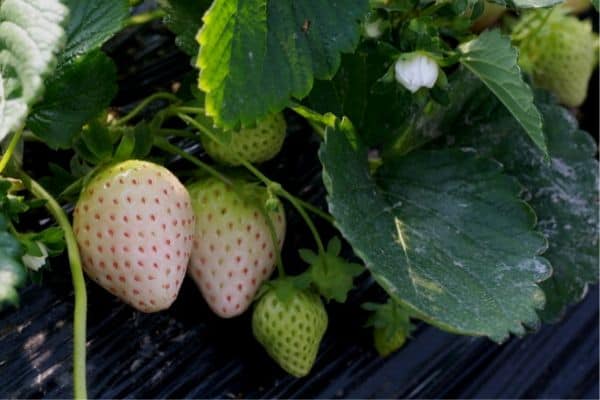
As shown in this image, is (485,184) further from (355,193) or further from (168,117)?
(168,117)

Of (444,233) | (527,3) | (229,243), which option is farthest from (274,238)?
(527,3)

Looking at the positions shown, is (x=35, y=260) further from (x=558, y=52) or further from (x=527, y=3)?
(x=558, y=52)

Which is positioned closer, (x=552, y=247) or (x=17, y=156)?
(x=17, y=156)

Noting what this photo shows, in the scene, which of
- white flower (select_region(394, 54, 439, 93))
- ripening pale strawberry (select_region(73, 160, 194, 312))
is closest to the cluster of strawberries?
ripening pale strawberry (select_region(73, 160, 194, 312))

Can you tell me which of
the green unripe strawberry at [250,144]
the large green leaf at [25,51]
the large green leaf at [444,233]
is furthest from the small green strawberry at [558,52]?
the large green leaf at [25,51]

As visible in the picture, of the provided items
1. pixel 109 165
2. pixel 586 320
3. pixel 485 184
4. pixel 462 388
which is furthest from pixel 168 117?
pixel 586 320

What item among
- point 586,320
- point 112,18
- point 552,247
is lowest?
point 586,320
